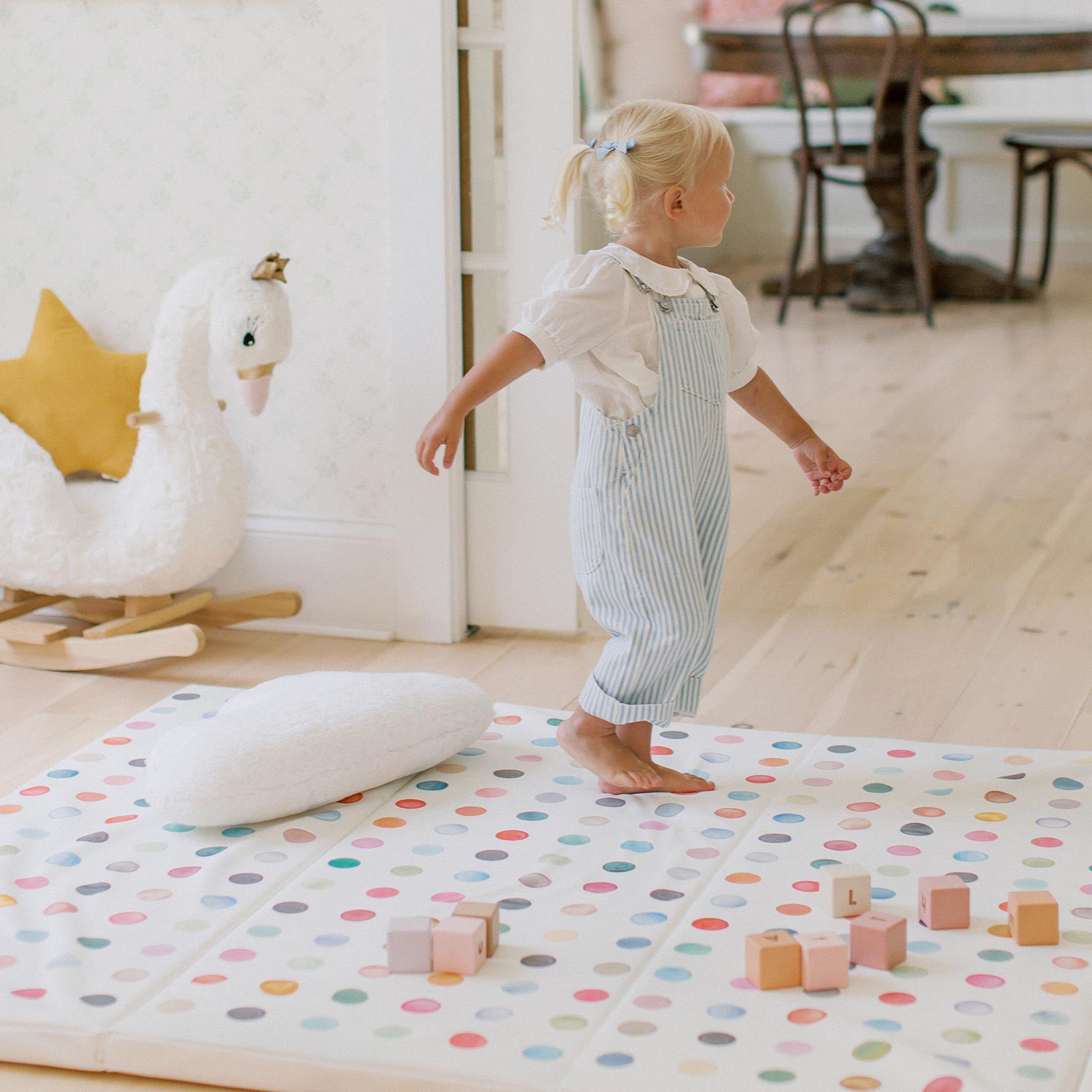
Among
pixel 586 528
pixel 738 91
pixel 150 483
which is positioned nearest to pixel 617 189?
pixel 586 528

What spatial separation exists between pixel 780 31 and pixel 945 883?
3872mm

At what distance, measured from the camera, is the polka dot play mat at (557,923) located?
47.5 inches

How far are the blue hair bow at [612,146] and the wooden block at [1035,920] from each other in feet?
2.85

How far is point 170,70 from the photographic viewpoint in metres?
2.32

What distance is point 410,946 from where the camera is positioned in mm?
1327

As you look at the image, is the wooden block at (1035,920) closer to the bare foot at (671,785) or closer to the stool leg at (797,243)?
the bare foot at (671,785)

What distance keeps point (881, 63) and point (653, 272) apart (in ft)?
11.1

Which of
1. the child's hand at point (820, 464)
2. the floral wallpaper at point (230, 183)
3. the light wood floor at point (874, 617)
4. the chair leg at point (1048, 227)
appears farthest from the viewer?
the chair leg at point (1048, 227)

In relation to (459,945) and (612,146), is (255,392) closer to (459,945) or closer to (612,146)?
(612,146)

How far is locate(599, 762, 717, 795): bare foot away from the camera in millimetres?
1747

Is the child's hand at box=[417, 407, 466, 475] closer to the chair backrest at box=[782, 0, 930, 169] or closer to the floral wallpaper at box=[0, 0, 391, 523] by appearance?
the floral wallpaper at box=[0, 0, 391, 523]

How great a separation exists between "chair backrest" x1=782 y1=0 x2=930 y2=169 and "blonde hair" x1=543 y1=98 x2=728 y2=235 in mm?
3019

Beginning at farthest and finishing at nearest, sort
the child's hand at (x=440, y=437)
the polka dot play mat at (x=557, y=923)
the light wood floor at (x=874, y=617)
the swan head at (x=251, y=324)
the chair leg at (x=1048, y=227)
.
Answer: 1. the chair leg at (x=1048, y=227)
2. the swan head at (x=251, y=324)
3. the light wood floor at (x=874, y=617)
4. the child's hand at (x=440, y=437)
5. the polka dot play mat at (x=557, y=923)

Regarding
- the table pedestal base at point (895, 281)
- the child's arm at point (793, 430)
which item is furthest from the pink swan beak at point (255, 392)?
the table pedestal base at point (895, 281)
